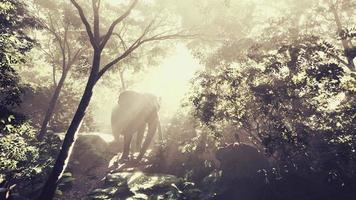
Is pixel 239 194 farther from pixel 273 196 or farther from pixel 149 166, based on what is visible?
pixel 149 166

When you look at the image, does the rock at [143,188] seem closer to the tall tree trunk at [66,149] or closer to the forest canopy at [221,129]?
the forest canopy at [221,129]

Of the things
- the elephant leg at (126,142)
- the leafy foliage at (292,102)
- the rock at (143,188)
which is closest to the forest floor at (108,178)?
the rock at (143,188)

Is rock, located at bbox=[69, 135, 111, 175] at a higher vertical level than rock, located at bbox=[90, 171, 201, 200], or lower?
higher

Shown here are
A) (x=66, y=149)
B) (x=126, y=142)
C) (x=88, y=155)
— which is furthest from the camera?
(x=88, y=155)

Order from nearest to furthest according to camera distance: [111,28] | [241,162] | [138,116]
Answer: [241,162] → [111,28] → [138,116]

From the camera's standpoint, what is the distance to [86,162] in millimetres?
16828

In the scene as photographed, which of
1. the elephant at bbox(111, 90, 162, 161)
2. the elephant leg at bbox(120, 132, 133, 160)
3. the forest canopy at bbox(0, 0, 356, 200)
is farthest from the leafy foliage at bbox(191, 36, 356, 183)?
the elephant leg at bbox(120, 132, 133, 160)

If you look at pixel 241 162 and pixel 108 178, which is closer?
pixel 108 178

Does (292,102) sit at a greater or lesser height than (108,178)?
greater

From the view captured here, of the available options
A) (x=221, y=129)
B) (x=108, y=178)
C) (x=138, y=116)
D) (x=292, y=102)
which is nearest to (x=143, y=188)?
(x=108, y=178)

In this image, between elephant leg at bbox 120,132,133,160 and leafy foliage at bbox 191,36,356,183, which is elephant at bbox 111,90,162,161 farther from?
leafy foliage at bbox 191,36,356,183

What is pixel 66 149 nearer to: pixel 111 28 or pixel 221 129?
pixel 111 28

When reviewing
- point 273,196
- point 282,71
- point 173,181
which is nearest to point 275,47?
point 282,71

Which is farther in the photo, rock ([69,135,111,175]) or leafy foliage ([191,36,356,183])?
rock ([69,135,111,175])
